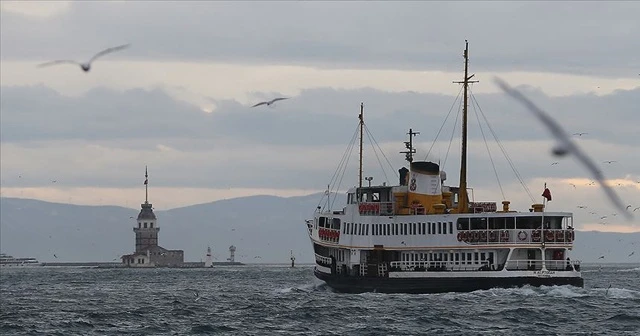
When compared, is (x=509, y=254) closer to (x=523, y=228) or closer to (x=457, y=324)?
(x=523, y=228)

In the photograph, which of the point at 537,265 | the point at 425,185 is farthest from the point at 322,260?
the point at 537,265

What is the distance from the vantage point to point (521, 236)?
292 ft

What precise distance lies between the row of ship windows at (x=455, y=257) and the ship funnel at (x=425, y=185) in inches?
149

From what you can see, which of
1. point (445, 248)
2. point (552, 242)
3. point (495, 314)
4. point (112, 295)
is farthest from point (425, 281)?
point (112, 295)

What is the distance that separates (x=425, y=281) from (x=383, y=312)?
14.5 metres

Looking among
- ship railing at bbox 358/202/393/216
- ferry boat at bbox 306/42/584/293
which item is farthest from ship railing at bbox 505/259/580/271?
ship railing at bbox 358/202/393/216

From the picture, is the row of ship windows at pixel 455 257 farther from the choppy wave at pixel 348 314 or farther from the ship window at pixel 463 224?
the choppy wave at pixel 348 314

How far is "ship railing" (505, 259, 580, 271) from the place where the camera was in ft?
292

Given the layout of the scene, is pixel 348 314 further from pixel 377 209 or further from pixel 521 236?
pixel 377 209

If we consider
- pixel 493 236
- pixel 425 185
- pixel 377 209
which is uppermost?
pixel 425 185

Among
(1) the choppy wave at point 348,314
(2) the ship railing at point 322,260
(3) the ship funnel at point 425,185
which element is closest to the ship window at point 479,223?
(1) the choppy wave at point 348,314

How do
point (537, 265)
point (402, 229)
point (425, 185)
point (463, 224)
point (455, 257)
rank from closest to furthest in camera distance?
point (537, 265)
point (463, 224)
point (455, 257)
point (402, 229)
point (425, 185)

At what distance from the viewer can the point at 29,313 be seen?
84.4 meters

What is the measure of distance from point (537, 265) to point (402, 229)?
434 inches
